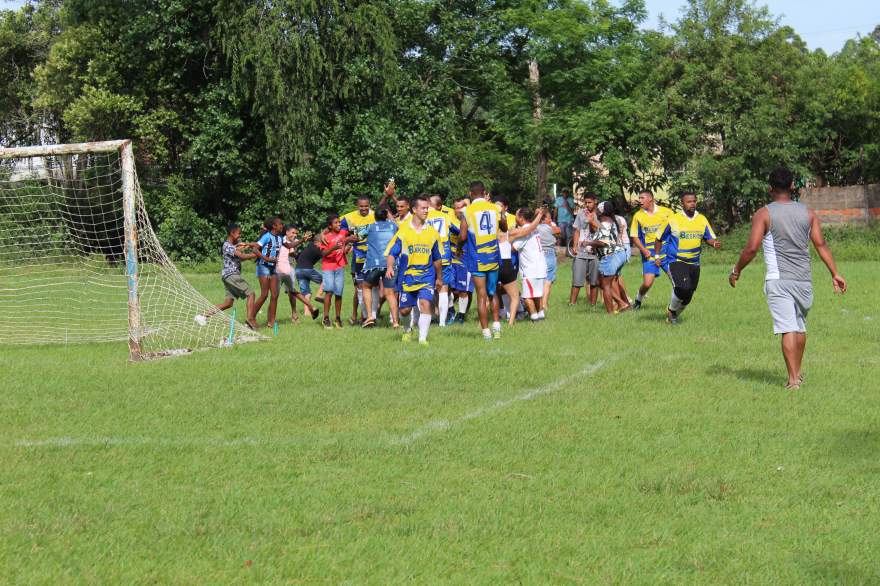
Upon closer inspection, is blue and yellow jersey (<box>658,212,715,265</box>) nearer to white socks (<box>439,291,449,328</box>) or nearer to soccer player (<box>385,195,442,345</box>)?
white socks (<box>439,291,449,328</box>)

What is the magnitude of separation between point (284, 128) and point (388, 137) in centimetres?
307

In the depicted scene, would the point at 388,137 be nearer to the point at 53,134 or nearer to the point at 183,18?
the point at 183,18

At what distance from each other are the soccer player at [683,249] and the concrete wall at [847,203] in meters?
19.1

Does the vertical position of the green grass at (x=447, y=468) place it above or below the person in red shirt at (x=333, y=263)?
below

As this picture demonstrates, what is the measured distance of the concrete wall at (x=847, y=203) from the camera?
3319cm

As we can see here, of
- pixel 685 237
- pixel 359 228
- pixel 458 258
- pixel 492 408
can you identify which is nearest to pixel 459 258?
pixel 458 258

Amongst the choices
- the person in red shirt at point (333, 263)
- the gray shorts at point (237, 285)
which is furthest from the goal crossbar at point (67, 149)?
the person in red shirt at point (333, 263)

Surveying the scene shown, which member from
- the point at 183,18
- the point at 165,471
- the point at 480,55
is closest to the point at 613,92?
the point at 480,55

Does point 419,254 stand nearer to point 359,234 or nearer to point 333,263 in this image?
point 359,234

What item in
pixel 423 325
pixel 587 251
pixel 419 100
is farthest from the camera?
pixel 419 100

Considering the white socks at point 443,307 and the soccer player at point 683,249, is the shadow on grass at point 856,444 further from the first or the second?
the white socks at point 443,307

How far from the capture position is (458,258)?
16.0 metres

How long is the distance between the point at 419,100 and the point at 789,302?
2563 cm

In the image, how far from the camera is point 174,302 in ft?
52.1
